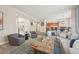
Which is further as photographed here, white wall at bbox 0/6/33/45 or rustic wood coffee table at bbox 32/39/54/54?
white wall at bbox 0/6/33/45

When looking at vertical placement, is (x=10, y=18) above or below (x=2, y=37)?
above

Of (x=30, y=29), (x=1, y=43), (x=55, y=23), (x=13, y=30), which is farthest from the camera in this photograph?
(x=55, y=23)

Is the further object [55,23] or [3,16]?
[55,23]

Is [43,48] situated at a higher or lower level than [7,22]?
lower

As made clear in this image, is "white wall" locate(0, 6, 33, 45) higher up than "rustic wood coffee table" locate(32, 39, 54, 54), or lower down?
higher up

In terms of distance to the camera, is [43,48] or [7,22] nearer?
[43,48]

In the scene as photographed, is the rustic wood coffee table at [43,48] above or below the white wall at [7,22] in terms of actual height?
below

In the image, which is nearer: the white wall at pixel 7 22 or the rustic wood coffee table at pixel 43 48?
the rustic wood coffee table at pixel 43 48
